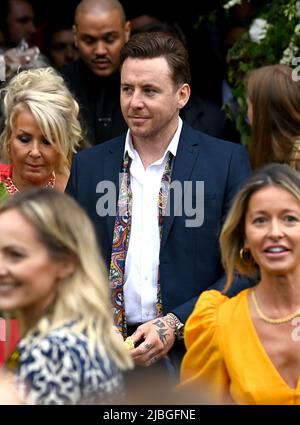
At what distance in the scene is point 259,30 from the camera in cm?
687

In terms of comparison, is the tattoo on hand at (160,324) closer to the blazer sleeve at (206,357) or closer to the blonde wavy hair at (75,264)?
the blazer sleeve at (206,357)

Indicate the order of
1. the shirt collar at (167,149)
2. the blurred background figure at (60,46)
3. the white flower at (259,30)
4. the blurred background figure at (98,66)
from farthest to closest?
the blurred background figure at (60,46) < the white flower at (259,30) < the blurred background figure at (98,66) < the shirt collar at (167,149)

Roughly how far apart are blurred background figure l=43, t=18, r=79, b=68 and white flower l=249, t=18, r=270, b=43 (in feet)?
4.84

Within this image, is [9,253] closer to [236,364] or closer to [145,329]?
[236,364]

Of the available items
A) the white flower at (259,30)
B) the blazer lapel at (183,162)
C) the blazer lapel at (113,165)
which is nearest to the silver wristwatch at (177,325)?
the blazer lapel at (183,162)

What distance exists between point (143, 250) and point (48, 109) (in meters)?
0.94

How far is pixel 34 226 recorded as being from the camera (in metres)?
3.61

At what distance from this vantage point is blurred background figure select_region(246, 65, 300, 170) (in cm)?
546

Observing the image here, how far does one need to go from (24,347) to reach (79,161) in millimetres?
2036

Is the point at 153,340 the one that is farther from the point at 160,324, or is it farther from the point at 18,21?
the point at 18,21

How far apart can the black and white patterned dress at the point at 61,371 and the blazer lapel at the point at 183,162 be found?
1.74 metres

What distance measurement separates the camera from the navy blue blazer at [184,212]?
5148mm

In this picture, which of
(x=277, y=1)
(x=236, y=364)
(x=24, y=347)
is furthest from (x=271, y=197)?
(x=277, y=1)

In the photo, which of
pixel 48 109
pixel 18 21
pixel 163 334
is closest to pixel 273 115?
pixel 48 109
